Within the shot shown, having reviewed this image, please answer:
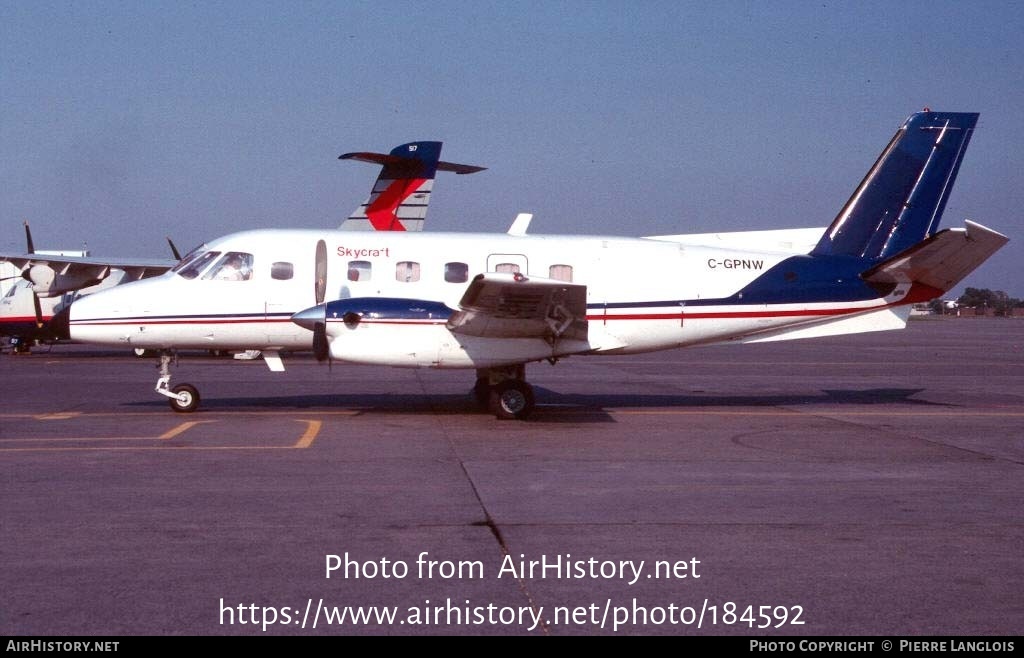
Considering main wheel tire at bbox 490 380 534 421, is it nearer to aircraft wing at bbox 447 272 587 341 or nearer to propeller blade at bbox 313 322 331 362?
aircraft wing at bbox 447 272 587 341

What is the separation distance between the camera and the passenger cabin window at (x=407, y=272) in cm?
1574

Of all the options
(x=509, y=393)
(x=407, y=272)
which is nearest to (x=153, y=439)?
(x=407, y=272)

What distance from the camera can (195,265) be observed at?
15.8 meters

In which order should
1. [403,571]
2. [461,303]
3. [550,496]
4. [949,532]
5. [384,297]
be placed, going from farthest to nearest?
[384,297] → [461,303] → [550,496] → [949,532] → [403,571]

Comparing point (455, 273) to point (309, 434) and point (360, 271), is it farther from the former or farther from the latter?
point (309, 434)

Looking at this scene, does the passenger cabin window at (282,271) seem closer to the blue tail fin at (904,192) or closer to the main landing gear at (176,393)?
the main landing gear at (176,393)

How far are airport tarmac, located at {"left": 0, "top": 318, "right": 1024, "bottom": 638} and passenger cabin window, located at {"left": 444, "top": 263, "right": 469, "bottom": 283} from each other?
6.94 feet

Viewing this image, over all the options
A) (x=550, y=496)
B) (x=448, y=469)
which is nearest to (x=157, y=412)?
(x=448, y=469)

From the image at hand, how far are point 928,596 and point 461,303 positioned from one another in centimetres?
905

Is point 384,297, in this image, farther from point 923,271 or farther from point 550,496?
point 923,271

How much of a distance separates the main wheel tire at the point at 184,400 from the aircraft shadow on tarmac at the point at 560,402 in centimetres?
58

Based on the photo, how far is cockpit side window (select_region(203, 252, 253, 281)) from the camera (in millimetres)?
15680

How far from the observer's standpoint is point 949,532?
7.99 meters

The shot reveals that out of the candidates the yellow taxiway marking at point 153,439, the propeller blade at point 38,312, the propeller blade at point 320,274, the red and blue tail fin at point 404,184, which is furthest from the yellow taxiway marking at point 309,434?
the propeller blade at point 38,312
